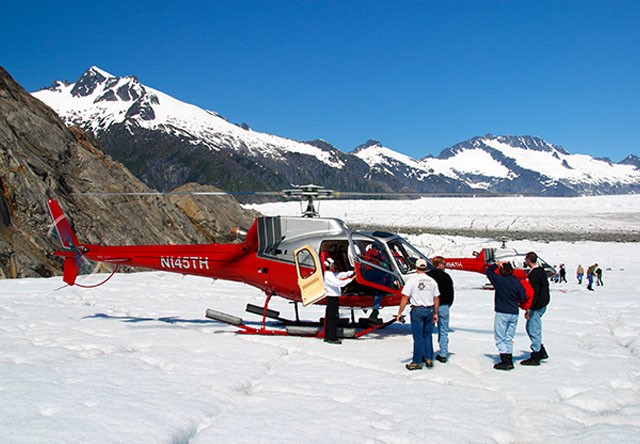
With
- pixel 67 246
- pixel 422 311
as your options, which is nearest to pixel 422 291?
pixel 422 311

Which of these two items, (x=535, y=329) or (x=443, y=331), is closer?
(x=535, y=329)

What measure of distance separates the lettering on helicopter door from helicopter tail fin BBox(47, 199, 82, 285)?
7.47ft

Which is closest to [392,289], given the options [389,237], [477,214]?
[389,237]

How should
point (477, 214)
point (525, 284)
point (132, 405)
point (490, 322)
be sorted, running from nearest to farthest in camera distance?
point (132, 405), point (525, 284), point (490, 322), point (477, 214)

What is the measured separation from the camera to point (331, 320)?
8.88m

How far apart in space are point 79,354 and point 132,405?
2921 millimetres

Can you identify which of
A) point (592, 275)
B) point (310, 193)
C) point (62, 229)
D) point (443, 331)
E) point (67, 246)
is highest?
point (310, 193)

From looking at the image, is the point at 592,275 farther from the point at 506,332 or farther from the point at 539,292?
the point at 506,332

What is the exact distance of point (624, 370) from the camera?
731cm

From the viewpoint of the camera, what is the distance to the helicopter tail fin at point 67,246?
11555 mm

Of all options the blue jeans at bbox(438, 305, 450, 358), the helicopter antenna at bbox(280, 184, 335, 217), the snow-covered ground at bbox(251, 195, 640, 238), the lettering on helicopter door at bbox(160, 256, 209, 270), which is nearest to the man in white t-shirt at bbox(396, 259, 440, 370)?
the blue jeans at bbox(438, 305, 450, 358)

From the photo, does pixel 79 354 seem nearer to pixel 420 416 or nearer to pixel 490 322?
pixel 420 416

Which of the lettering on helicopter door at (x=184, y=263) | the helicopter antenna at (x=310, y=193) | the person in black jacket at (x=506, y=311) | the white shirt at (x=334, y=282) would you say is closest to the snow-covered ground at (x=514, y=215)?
the helicopter antenna at (x=310, y=193)

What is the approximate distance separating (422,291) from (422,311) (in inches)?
11.2
